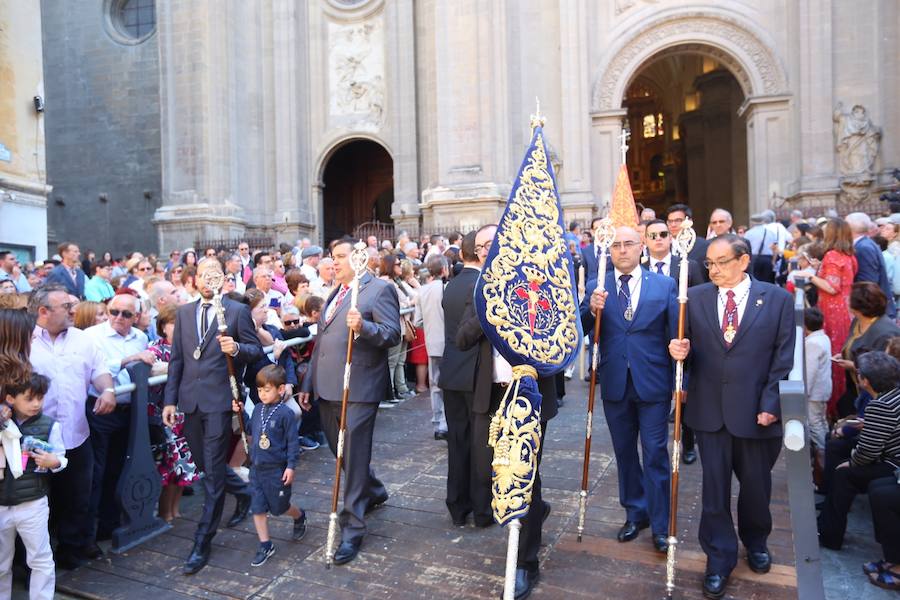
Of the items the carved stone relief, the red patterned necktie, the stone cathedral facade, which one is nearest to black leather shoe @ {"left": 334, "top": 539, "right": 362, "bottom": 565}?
the red patterned necktie

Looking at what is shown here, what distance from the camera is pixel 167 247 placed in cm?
1966

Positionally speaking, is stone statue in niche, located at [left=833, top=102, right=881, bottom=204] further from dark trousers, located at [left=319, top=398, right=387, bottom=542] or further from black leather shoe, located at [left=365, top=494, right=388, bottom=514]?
dark trousers, located at [left=319, top=398, right=387, bottom=542]

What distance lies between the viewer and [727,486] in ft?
13.0

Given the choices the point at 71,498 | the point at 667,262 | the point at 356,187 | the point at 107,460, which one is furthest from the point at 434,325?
the point at 356,187

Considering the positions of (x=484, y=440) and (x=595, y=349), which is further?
(x=595, y=349)

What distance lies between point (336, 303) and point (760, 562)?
3.27 metres

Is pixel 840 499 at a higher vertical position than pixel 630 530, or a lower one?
higher

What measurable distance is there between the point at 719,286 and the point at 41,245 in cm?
1456

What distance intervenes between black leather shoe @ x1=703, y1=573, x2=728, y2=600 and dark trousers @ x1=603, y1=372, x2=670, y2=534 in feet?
1.71

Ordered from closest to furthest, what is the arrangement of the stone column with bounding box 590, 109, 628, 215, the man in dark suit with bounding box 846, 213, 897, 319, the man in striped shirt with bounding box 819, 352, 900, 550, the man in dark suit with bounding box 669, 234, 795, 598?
the man in dark suit with bounding box 669, 234, 795, 598 → the man in striped shirt with bounding box 819, 352, 900, 550 → the man in dark suit with bounding box 846, 213, 897, 319 → the stone column with bounding box 590, 109, 628, 215

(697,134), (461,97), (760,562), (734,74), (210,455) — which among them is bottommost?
(760,562)

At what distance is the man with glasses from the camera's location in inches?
176

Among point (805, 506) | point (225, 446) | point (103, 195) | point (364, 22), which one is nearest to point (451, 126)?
point (364, 22)

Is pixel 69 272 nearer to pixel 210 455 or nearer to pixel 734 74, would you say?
pixel 210 455
